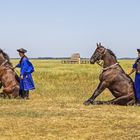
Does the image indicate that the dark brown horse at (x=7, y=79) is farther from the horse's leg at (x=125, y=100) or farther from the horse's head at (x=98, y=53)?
the horse's leg at (x=125, y=100)

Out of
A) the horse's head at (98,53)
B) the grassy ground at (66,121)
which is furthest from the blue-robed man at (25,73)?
the horse's head at (98,53)

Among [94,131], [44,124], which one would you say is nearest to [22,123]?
[44,124]

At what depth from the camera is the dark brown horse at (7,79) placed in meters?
17.0

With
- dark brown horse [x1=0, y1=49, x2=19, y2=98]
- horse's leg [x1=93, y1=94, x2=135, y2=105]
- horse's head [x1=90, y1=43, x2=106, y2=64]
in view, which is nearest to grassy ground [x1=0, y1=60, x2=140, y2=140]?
horse's leg [x1=93, y1=94, x2=135, y2=105]

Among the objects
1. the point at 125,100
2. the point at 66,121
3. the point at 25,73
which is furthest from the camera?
the point at 25,73

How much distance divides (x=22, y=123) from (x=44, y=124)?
20.2 inches

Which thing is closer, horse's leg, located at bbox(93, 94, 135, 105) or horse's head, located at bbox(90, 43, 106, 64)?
horse's leg, located at bbox(93, 94, 135, 105)

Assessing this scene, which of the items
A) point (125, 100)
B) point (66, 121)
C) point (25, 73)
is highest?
point (25, 73)

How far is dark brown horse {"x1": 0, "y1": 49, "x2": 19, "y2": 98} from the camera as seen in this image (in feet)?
55.8

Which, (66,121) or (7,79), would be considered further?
(7,79)

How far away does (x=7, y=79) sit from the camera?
17078mm

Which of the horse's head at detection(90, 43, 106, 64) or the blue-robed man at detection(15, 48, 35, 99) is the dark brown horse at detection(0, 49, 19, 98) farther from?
the horse's head at detection(90, 43, 106, 64)

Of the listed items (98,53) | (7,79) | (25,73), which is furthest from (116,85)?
(7,79)

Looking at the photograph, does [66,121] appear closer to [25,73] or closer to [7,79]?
[25,73]
